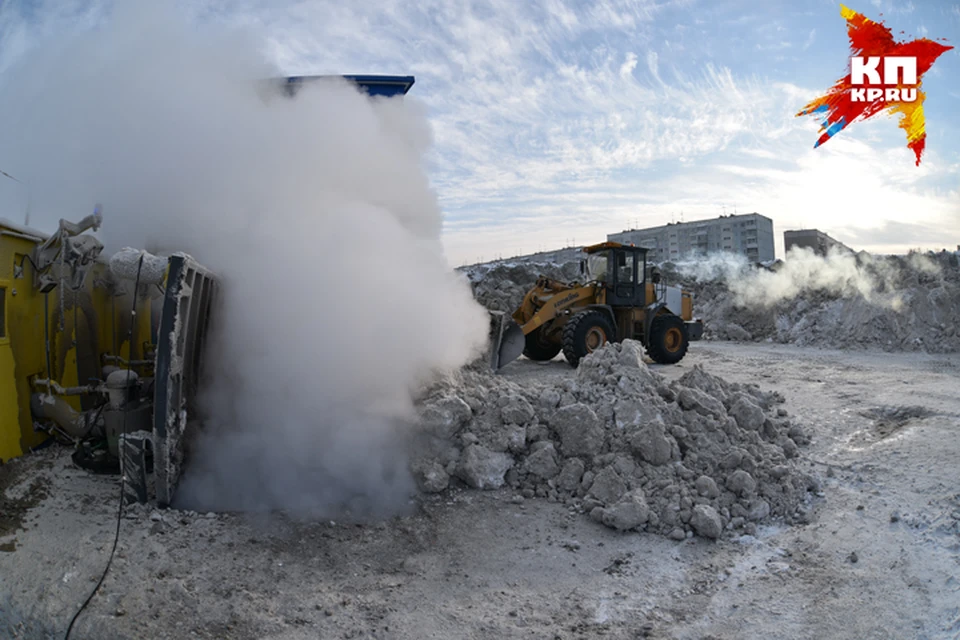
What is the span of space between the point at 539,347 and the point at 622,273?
217 cm

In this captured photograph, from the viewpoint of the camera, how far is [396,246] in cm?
560

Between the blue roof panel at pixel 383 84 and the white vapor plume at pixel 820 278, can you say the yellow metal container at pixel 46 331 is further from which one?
the white vapor plume at pixel 820 278

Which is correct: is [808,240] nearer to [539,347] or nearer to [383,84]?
[539,347]

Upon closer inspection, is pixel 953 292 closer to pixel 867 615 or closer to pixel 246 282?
pixel 867 615

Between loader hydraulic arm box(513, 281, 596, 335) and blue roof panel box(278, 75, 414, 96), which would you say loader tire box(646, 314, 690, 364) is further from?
blue roof panel box(278, 75, 414, 96)

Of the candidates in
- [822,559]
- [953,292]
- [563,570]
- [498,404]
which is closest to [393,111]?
[498,404]

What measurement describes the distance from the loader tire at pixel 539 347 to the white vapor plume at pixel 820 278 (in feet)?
34.3

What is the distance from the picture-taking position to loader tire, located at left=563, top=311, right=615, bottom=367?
10609 millimetres

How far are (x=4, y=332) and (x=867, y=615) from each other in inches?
229

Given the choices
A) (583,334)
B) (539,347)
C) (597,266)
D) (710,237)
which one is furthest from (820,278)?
(710,237)

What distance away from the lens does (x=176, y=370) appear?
4.06m

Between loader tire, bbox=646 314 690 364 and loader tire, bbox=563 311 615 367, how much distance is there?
1526 millimetres

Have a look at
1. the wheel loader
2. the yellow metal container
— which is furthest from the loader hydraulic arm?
the yellow metal container

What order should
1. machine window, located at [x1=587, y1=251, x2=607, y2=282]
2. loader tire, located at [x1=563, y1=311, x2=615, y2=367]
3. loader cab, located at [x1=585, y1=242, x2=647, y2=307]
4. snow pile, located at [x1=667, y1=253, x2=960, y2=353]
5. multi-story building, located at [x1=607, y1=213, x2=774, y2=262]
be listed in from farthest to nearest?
multi-story building, located at [x1=607, y1=213, x2=774, y2=262], snow pile, located at [x1=667, y1=253, x2=960, y2=353], machine window, located at [x1=587, y1=251, x2=607, y2=282], loader cab, located at [x1=585, y1=242, x2=647, y2=307], loader tire, located at [x1=563, y1=311, x2=615, y2=367]
